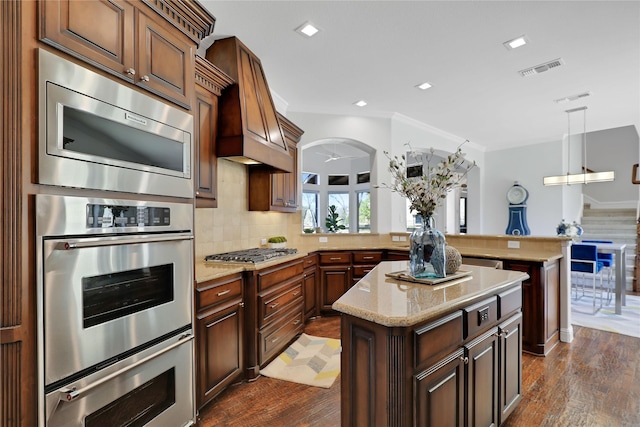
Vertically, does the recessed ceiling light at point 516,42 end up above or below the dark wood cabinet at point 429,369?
above

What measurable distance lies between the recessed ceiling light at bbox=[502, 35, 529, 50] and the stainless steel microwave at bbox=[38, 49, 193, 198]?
2.91 m

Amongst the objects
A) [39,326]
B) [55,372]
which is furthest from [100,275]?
A: [55,372]

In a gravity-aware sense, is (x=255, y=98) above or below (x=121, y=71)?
above

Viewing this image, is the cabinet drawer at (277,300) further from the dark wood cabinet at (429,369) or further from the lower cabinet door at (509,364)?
the lower cabinet door at (509,364)

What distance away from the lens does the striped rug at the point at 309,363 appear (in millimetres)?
2654

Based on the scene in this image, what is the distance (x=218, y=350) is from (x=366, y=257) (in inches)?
102

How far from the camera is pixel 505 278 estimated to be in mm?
1950

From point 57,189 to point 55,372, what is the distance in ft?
2.23

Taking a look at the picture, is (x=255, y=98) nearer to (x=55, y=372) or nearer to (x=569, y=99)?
(x=55, y=372)

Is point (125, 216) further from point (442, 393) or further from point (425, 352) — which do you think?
point (442, 393)

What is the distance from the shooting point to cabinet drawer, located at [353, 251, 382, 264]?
4.42 metres

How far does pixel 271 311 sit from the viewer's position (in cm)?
286

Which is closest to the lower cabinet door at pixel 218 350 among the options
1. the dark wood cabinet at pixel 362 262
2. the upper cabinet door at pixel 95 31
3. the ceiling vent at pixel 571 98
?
the upper cabinet door at pixel 95 31

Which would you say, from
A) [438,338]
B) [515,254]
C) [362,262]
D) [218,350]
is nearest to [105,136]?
[218,350]
